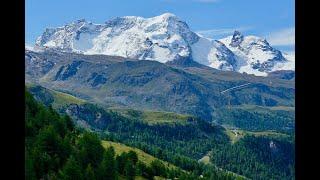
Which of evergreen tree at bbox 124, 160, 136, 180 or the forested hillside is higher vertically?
the forested hillside

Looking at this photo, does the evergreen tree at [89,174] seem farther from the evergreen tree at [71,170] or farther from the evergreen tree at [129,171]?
the evergreen tree at [129,171]

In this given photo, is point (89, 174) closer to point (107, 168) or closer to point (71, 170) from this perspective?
point (71, 170)

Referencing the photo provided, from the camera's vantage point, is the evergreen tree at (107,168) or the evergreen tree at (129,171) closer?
the evergreen tree at (107,168)

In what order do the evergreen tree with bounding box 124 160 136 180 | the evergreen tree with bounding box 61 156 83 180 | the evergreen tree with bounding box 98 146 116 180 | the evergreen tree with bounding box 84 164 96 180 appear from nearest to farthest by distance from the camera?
the evergreen tree with bounding box 61 156 83 180
the evergreen tree with bounding box 84 164 96 180
the evergreen tree with bounding box 98 146 116 180
the evergreen tree with bounding box 124 160 136 180

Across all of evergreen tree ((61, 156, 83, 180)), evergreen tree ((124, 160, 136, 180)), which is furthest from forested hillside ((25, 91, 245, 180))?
evergreen tree ((124, 160, 136, 180))

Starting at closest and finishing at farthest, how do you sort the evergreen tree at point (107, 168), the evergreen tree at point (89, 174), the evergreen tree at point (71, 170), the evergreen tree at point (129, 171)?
the evergreen tree at point (71, 170)
the evergreen tree at point (89, 174)
the evergreen tree at point (107, 168)
the evergreen tree at point (129, 171)

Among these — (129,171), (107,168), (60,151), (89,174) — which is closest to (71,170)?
(89,174)

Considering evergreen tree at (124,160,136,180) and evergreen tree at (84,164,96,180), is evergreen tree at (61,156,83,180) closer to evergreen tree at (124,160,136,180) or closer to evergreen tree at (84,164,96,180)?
evergreen tree at (84,164,96,180)

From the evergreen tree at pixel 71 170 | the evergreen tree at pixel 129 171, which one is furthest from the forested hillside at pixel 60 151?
the evergreen tree at pixel 129 171

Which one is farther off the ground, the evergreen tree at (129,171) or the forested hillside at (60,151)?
the forested hillside at (60,151)

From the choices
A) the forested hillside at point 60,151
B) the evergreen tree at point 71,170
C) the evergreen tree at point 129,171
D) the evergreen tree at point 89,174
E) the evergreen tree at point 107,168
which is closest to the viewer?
the evergreen tree at point 71,170
